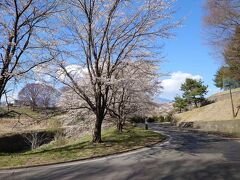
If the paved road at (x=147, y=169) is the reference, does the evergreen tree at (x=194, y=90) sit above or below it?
above

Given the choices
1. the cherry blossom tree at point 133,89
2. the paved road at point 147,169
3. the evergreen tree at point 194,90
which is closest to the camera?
the paved road at point 147,169

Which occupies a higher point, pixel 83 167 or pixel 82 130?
pixel 82 130

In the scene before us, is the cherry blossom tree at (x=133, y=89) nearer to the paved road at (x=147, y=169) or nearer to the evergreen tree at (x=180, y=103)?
the paved road at (x=147, y=169)

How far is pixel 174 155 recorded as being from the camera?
11.2m

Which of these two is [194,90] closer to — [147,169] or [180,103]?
[180,103]

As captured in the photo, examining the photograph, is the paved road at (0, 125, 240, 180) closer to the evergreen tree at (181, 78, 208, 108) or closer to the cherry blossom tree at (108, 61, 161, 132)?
the cherry blossom tree at (108, 61, 161, 132)

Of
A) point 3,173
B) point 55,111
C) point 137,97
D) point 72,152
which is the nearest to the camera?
point 3,173

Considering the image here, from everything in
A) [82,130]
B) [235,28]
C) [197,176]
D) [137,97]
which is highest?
Result: [235,28]

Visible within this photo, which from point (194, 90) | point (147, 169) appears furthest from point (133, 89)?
point (194, 90)

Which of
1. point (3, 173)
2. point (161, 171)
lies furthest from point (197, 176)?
point (3, 173)

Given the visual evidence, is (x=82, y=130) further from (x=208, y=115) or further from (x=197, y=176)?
(x=208, y=115)

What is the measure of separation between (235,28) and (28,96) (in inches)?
993

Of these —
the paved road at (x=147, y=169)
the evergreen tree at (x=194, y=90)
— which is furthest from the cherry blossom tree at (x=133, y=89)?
the evergreen tree at (x=194, y=90)

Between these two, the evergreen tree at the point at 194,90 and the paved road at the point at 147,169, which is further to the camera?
the evergreen tree at the point at 194,90
